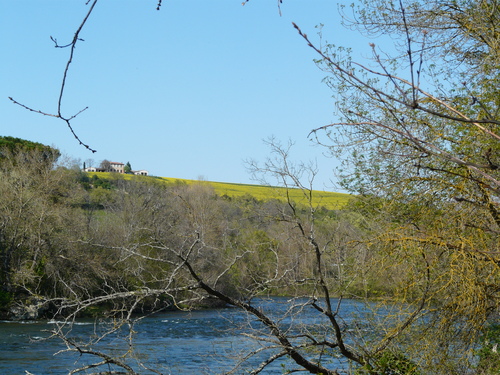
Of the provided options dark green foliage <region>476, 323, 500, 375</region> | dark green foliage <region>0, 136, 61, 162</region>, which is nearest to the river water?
dark green foliage <region>476, 323, 500, 375</region>

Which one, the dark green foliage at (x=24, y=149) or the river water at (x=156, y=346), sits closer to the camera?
the river water at (x=156, y=346)

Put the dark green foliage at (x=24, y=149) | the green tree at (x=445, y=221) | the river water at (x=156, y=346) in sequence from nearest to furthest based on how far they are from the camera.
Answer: the green tree at (x=445, y=221) → the river water at (x=156, y=346) → the dark green foliage at (x=24, y=149)

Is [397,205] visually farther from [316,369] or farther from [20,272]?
[20,272]

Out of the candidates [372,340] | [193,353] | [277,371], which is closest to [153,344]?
[193,353]

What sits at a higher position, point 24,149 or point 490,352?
point 24,149

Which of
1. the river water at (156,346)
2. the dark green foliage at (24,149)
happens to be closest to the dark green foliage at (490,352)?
the river water at (156,346)

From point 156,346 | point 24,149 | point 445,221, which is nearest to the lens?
point 445,221

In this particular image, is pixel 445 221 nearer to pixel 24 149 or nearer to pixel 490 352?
pixel 490 352

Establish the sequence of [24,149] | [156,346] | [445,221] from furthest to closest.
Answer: [24,149] → [156,346] → [445,221]

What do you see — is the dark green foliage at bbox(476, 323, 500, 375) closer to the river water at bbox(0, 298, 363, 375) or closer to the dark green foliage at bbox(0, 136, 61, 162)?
the river water at bbox(0, 298, 363, 375)

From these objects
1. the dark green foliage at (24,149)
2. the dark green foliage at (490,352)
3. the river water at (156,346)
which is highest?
the dark green foliage at (24,149)

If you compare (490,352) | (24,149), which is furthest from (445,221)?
(24,149)

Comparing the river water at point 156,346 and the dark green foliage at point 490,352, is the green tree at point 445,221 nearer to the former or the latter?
the dark green foliage at point 490,352

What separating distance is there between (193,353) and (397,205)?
1231 cm
